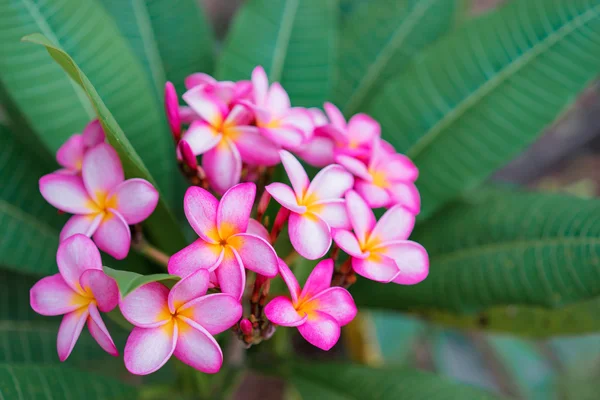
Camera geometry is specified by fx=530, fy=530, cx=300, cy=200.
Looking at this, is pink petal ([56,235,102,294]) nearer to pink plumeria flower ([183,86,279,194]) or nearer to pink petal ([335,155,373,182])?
pink plumeria flower ([183,86,279,194])

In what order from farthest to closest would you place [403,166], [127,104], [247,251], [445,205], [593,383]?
[593,383], [445,205], [127,104], [403,166], [247,251]

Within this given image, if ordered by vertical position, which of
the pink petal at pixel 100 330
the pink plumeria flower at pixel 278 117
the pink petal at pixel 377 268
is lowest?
the pink petal at pixel 100 330

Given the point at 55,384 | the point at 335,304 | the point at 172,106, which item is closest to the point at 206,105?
the point at 172,106

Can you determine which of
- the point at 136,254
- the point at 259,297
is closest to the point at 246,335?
the point at 259,297

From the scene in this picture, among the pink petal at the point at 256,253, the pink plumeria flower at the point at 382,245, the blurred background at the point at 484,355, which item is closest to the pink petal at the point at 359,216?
the pink plumeria flower at the point at 382,245

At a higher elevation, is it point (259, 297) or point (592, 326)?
point (259, 297)

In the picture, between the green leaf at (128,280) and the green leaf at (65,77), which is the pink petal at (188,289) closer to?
the green leaf at (128,280)

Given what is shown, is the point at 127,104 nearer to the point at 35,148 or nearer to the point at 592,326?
the point at 35,148
